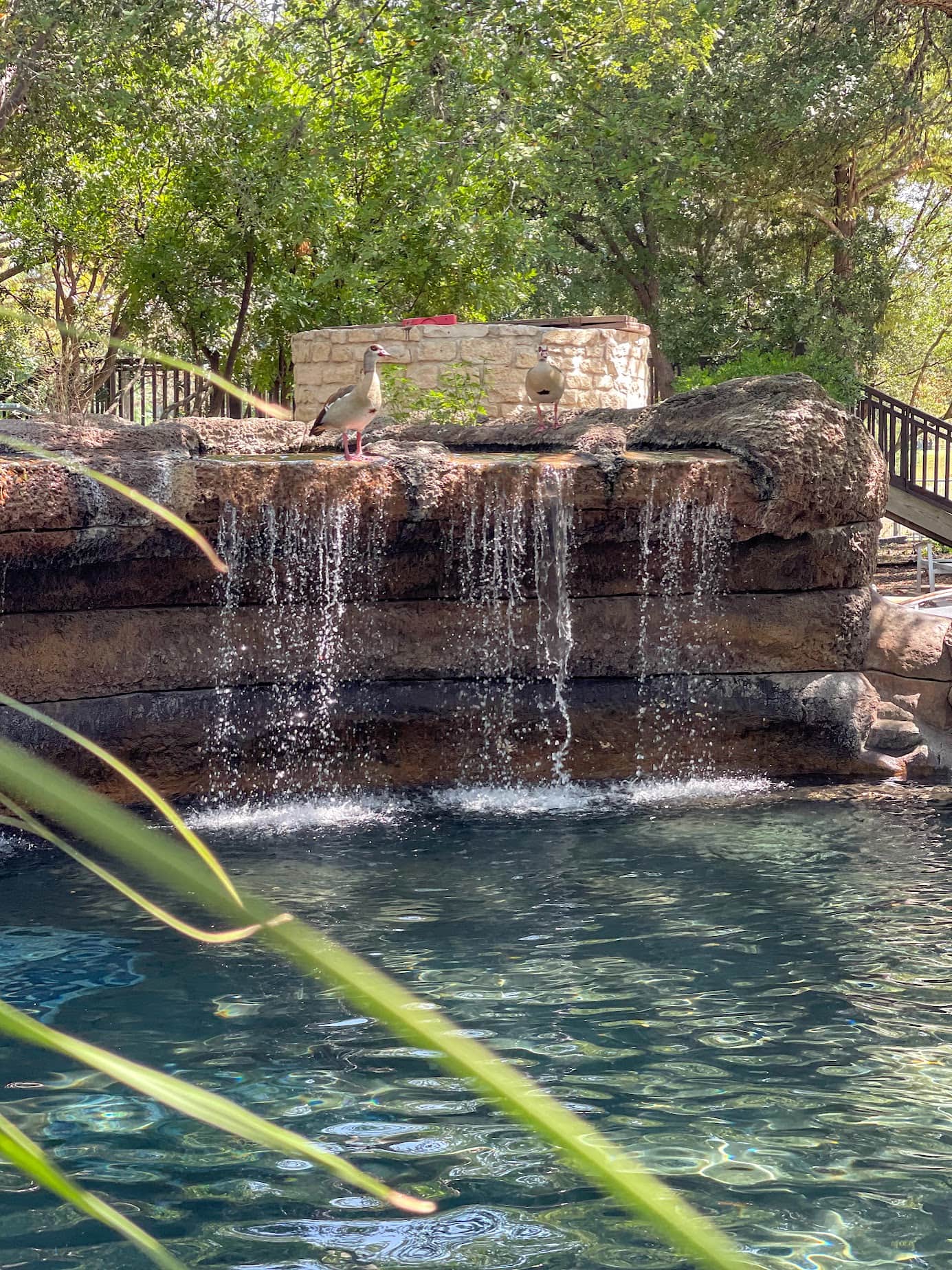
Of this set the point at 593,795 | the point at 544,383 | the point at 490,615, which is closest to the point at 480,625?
the point at 490,615

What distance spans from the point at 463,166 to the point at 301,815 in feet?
20.5

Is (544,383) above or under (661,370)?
under

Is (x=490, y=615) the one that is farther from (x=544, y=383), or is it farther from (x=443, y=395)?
(x=443, y=395)

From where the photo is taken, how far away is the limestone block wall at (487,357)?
40.3 ft

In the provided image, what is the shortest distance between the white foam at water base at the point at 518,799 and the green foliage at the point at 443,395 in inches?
170

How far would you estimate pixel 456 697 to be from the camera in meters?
8.20

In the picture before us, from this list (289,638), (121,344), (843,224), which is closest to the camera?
(121,344)

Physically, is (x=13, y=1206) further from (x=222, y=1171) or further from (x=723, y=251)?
(x=723, y=251)

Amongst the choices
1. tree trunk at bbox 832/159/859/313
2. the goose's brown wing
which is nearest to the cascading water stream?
the goose's brown wing

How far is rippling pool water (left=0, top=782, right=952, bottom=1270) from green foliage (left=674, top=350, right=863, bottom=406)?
11.1m

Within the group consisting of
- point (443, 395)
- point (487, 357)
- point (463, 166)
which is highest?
point (463, 166)

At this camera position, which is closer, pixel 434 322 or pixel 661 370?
pixel 434 322

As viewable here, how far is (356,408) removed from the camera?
25.7 feet

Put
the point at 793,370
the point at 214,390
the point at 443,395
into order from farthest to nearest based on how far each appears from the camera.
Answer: the point at 214,390 < the point at 793,370 < the point at 443,395
